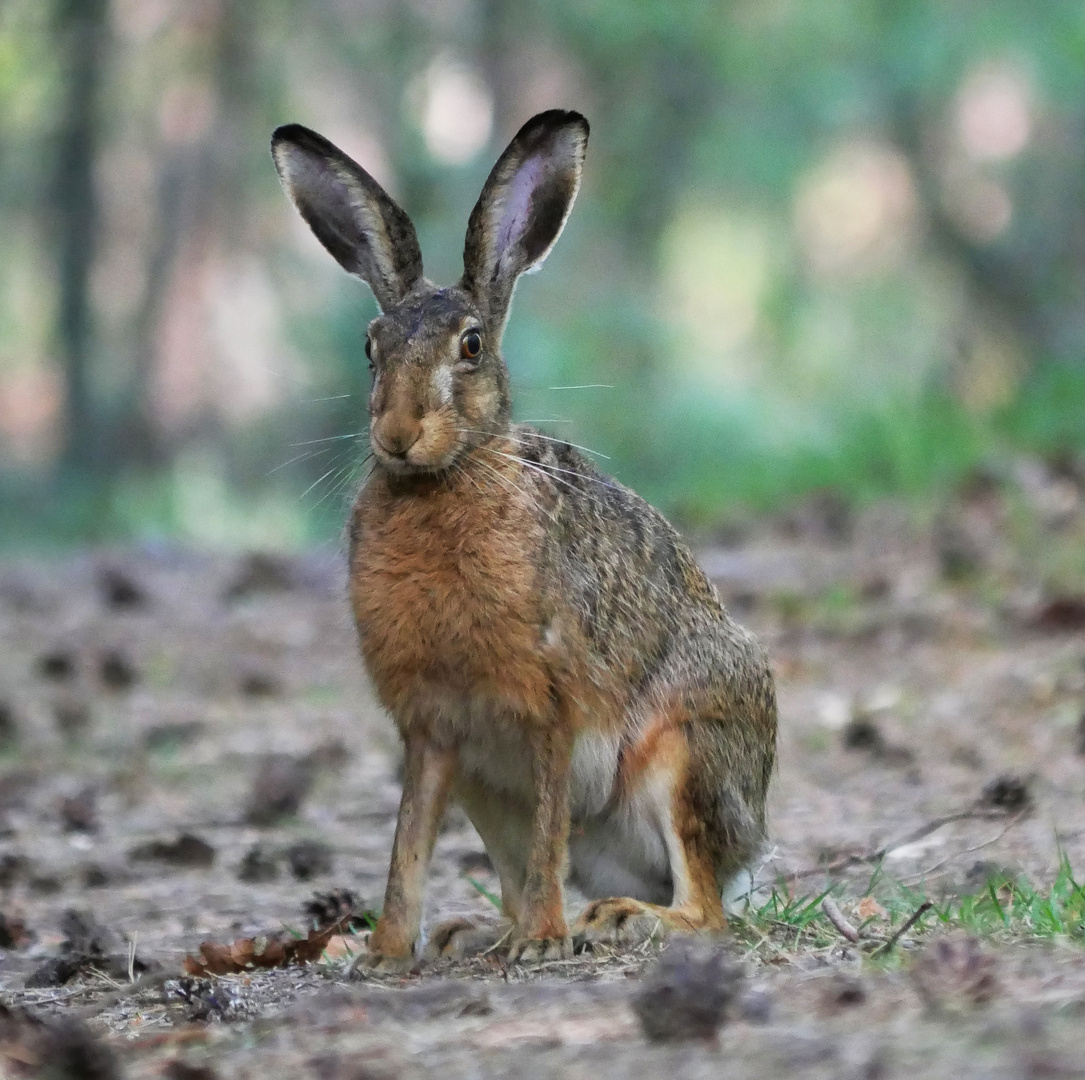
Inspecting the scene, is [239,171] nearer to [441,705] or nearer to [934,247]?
[934,247]

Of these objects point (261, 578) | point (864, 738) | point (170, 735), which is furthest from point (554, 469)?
point (261, 578)

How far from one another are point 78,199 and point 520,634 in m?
15.8

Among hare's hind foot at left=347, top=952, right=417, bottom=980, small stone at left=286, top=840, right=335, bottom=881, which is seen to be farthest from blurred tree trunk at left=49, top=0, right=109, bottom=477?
hare's hind foot at left=347, top=952, right=417, bottom=980

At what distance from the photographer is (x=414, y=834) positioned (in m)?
4.35

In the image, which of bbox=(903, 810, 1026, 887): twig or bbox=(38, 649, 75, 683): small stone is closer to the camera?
bbox=(903, 810, 1026, 887): twig

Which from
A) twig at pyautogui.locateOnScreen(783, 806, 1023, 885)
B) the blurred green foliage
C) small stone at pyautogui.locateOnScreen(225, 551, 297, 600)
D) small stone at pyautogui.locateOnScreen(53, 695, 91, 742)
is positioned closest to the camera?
twig at pyautogui.locateOnScreen(783, 806, 1023, 885)

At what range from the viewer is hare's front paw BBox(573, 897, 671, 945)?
422 centimetres

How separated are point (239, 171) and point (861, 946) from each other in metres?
20.0

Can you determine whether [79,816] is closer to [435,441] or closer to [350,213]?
[350,213]

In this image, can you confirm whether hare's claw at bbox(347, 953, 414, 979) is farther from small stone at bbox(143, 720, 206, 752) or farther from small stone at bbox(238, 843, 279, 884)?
small stone at bbox(143, 720, 206, 752)

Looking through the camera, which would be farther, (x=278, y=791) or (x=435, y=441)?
(x=278, y=791)

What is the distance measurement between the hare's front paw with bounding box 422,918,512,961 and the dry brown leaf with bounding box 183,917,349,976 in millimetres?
262

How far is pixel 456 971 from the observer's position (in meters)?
4.23

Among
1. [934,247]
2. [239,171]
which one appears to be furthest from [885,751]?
[239,171]
